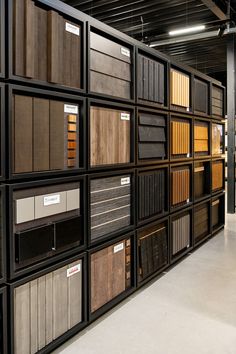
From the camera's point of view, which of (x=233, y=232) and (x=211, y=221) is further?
(x=233, y=232)

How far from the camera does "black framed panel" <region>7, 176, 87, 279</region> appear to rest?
1625mm

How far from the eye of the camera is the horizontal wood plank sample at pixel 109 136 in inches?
84.8

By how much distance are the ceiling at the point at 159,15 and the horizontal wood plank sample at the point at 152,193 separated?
2298mm

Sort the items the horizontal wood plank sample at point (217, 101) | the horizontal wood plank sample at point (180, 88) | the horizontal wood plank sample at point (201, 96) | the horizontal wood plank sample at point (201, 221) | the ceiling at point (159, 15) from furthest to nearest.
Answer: the ceiling at point (159, 15) → the horizontal wood plank sample at point (217, 101) → the horizontal wood plank sample at point (201, 221) → the horizontal wood plank sample at point (201, 96) → the horizontal wood plank sample at point (180, 88)

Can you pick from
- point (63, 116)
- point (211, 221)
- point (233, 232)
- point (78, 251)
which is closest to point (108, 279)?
point (78, 251)

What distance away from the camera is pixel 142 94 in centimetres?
265

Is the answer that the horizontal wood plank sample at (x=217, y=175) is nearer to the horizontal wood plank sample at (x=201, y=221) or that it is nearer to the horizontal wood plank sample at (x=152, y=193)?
the horizontal wood plank sample at (x=201, y=221)

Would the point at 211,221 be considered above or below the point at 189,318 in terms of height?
above

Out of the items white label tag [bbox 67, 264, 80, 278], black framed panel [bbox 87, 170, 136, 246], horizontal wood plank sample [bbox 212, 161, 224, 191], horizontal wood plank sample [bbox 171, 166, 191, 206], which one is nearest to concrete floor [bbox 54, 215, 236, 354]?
white label tag [bbox 67, 264, 80, 278]

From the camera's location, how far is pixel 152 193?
2857 millimetres

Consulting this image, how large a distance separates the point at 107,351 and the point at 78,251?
57 centimetres

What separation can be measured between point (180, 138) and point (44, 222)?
1.94m

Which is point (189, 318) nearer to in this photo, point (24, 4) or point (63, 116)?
point (63, 116)

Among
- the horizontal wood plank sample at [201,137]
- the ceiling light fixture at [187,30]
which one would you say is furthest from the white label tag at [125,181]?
the ceiling light fixture at [187,30]
